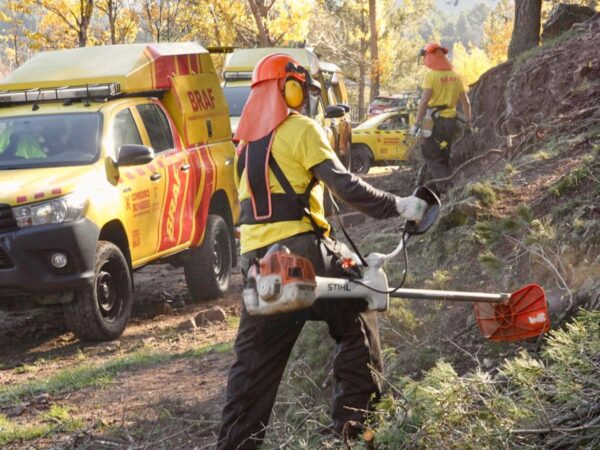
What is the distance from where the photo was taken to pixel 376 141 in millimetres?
21609

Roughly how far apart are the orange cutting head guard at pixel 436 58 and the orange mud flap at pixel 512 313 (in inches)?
246

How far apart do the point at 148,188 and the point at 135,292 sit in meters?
2.20

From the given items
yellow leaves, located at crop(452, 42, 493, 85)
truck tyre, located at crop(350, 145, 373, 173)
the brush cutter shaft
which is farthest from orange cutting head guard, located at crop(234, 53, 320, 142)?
yellow leaves, located at crop(452, 42, 493, 85)

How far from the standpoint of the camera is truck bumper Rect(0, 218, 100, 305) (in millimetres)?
7324

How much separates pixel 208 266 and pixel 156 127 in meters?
1.43

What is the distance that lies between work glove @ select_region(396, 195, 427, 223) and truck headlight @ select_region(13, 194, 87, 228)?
154 inches

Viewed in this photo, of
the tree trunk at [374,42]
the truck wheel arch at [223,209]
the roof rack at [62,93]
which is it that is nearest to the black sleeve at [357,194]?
the roof rack at [62,93]

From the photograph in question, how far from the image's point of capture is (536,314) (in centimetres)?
457

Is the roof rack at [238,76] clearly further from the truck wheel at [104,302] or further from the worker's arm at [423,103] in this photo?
the truck wheel at [104,302]

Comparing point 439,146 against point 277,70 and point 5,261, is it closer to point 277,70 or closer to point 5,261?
point 5,261

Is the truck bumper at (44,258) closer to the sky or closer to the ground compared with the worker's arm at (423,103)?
closer to the ground

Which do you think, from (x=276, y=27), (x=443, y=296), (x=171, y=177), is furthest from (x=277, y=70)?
(x=276, y=27)

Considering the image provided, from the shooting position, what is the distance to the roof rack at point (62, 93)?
855cm

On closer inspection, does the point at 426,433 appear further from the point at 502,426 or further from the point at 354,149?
the point at 354,149
